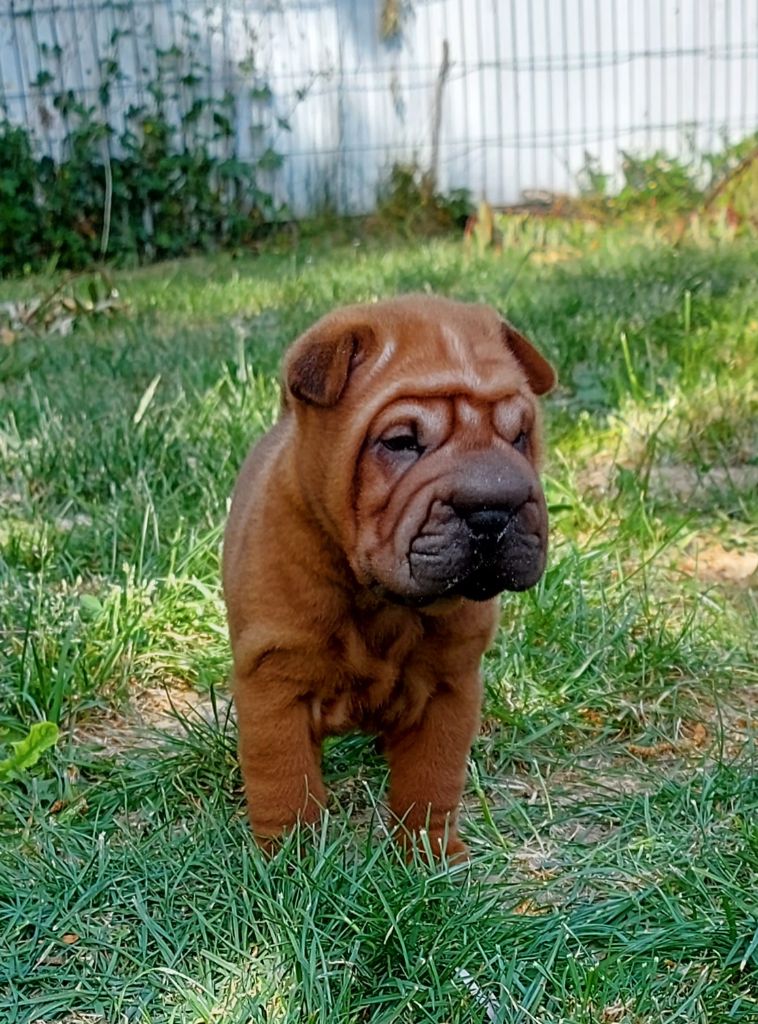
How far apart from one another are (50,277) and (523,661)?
623 cm

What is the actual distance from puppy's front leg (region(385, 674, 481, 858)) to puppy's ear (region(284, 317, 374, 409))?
0.63m

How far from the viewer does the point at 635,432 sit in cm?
453

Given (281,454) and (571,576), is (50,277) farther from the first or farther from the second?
(281,454)

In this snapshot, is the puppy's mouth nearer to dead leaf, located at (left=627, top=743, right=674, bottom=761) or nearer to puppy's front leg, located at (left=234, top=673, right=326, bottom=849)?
puppy's front leg, located at (left=234, top=673, right=326, bottom=849)

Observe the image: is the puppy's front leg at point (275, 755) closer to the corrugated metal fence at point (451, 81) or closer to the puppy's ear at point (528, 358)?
the puppy's ear at point (528, 358)

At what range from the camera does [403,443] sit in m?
2.13

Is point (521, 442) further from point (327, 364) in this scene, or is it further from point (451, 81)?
point (451, 81)

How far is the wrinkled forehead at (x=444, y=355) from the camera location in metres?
2.14

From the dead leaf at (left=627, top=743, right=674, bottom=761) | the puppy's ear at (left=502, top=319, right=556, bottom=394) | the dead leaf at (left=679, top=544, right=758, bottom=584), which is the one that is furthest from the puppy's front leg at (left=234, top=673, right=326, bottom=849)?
the dead leaf at (left=679, top=544, right=758, bottom=584)

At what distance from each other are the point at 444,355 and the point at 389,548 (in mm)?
345

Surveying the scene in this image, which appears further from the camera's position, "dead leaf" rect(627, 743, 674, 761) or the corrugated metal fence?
the corrugated metal fence

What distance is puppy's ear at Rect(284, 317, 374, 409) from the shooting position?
7.18ft

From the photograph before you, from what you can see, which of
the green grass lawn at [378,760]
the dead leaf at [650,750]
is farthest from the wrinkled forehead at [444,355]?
the dead leaf at [650,750]

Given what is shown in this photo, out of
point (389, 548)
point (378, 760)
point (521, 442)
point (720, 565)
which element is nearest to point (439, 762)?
point (378, 760)
